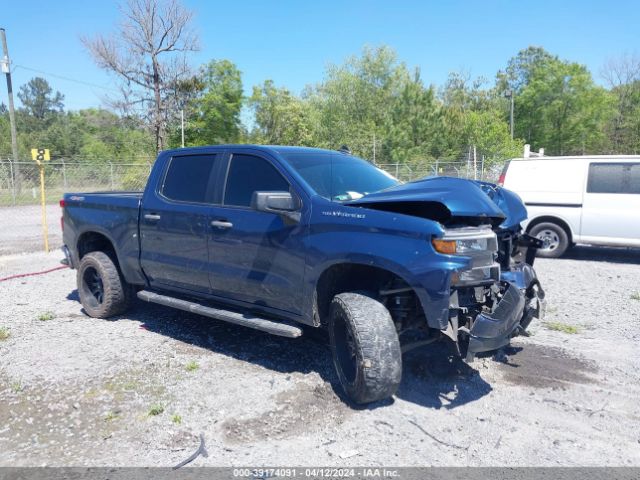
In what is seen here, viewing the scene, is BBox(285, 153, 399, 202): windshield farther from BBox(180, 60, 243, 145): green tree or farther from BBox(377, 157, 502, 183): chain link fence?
BBox(180, 60, 243, 145): green tree

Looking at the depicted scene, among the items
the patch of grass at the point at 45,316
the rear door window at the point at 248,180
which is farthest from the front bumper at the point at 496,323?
the patch of grass at the point at 45,316

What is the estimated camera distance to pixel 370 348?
3.60 meters

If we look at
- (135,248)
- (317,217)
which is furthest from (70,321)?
(317,217)

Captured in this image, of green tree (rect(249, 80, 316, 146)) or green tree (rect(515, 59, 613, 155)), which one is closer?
green tree (rect(249, 80, 316, 146))

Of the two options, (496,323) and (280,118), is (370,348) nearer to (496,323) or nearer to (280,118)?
(496,323)

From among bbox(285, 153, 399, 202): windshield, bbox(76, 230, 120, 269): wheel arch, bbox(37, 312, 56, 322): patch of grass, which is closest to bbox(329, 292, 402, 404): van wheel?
bbox(285, 153, 399, 202): windshield

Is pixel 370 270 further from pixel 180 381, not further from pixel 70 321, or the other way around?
pixel 70 321

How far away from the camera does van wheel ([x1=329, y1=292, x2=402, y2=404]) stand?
3.59 m

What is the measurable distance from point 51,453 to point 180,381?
3.84ft

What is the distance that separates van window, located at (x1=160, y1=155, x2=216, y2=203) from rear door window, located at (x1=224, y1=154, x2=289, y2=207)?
1.02ft

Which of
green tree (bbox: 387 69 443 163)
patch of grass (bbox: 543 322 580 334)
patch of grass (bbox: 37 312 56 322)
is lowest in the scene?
patch of grass (bbox: 37 312 56 322)

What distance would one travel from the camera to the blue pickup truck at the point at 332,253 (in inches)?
141

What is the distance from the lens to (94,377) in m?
4.36

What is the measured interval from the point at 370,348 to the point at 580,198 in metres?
7.94
